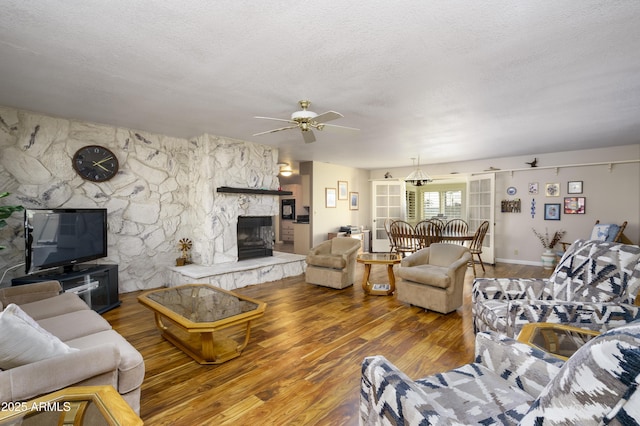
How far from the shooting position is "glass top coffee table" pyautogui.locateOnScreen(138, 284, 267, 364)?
229cm

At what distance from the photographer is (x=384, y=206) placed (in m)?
8.14

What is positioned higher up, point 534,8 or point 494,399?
point 534,8

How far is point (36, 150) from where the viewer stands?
142 inches

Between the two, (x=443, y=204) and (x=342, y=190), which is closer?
(x=342, y=190)

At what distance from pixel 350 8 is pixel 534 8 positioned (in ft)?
3.42

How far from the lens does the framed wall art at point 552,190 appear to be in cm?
594

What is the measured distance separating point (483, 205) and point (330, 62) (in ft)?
19.0

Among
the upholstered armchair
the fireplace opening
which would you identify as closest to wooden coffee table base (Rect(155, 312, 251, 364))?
the upholstered armchair

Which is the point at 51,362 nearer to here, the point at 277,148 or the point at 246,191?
the point at 246,191

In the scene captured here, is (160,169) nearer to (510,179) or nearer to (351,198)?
→ (351,198)

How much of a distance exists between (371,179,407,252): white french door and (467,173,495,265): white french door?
1.70 meters

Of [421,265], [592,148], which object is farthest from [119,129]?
[592,148]

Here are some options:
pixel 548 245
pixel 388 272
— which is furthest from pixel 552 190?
pixel 388 272

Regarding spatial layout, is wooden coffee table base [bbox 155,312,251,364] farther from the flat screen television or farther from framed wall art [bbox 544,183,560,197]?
framed wall art [bbox 544,183,560,197]
